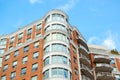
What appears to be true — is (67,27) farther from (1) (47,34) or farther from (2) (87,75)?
(2) (87,75)

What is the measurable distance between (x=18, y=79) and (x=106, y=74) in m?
21.3

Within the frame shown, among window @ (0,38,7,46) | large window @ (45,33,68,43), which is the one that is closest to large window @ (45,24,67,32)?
large window @ (45,33,68,43)

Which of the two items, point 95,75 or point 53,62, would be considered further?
point 95,75

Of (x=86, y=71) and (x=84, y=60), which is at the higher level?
(x=84, y=60)

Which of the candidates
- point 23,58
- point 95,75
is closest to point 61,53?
point 23,58

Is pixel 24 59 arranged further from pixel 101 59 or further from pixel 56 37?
pixel 101 59

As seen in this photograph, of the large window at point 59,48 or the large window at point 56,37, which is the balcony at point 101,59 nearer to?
the large window at point 56,37

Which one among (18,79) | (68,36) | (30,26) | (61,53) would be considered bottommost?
(18,79)

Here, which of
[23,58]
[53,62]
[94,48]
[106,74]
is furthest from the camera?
[94,48]

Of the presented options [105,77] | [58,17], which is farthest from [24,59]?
[105,77]

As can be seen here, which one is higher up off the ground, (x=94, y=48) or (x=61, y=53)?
(x=94, y=48)

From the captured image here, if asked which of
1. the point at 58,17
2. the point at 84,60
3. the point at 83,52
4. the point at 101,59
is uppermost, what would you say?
the point at 58,17

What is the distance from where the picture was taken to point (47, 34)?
59.6 metres

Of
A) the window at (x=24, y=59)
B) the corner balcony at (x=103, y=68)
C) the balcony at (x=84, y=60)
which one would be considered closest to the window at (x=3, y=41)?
the window at (x=24, y=59)
